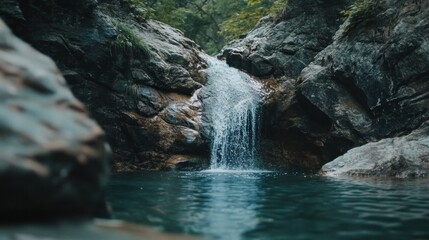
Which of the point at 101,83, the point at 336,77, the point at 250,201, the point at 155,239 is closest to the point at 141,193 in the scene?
the point at 250,201

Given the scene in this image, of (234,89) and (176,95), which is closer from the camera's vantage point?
(176,95)

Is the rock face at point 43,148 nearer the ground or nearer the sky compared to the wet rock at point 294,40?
nearer the ground

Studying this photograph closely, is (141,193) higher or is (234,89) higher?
(234,89)

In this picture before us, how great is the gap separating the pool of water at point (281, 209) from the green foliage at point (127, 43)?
→ 6.89 meters

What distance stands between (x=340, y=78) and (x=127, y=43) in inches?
303

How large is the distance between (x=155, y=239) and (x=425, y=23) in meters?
12.3

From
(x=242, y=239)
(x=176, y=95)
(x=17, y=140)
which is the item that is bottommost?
(x=242, y=239)

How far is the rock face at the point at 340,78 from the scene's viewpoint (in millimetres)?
12906

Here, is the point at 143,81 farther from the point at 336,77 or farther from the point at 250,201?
the point at 250,201

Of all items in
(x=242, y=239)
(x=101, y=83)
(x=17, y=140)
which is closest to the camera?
(x=17, y=140)

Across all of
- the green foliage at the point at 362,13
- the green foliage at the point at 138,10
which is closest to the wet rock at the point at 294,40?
the green foliage at the point at 362,13

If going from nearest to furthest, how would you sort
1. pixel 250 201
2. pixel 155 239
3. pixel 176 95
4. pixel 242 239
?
pixel 155 239 < pixel 242 239 < pixel 250 201 < pixel 176 95

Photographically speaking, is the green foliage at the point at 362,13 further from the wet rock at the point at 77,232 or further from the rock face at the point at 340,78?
the wet rock at the point at 77,232

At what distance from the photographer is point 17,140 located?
293cm
